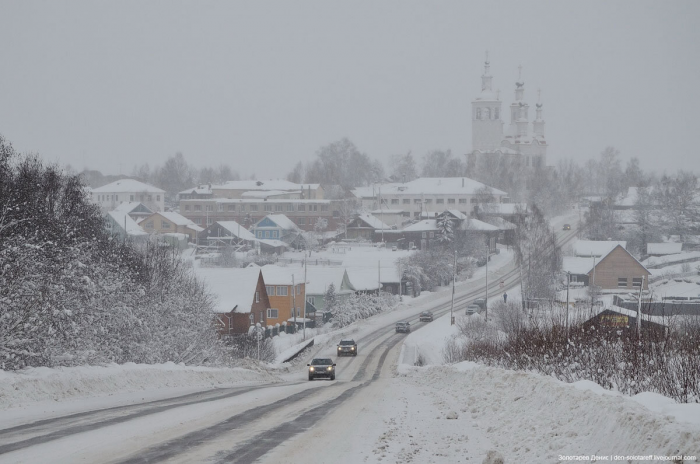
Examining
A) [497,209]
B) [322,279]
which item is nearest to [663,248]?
Result: [497,209]

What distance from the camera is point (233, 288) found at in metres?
75.2

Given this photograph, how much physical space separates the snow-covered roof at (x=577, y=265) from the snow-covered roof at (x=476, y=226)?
29.7m

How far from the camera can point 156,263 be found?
1959 inches

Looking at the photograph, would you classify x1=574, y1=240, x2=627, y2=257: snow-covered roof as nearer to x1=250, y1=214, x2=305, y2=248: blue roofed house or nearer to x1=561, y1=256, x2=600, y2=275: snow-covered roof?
x1=561, y1=256, x2=600, y2=275: snow-covered roof

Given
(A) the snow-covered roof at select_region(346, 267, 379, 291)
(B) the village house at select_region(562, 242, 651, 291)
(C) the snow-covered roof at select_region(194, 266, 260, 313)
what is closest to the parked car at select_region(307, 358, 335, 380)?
(C) the snow-covered roof at select_region(194, 266, 260, 313)

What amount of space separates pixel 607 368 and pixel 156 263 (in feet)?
120

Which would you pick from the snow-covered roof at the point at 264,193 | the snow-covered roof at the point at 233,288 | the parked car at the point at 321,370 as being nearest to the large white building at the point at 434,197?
the snow-covered roof at the point at 264,193

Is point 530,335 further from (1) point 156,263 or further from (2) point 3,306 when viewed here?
(1) point 156,263

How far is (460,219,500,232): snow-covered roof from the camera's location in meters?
130

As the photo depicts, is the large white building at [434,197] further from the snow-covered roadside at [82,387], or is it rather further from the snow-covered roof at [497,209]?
the snow-covered roadside at [82,387]

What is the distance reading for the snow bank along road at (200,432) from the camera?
12.1 meters

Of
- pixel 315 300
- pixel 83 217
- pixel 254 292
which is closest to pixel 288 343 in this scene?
pixel 254 292

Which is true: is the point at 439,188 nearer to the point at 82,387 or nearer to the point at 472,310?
the point at 472,310

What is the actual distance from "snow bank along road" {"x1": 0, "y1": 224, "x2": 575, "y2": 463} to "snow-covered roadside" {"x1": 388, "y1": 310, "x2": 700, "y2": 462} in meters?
1.22
